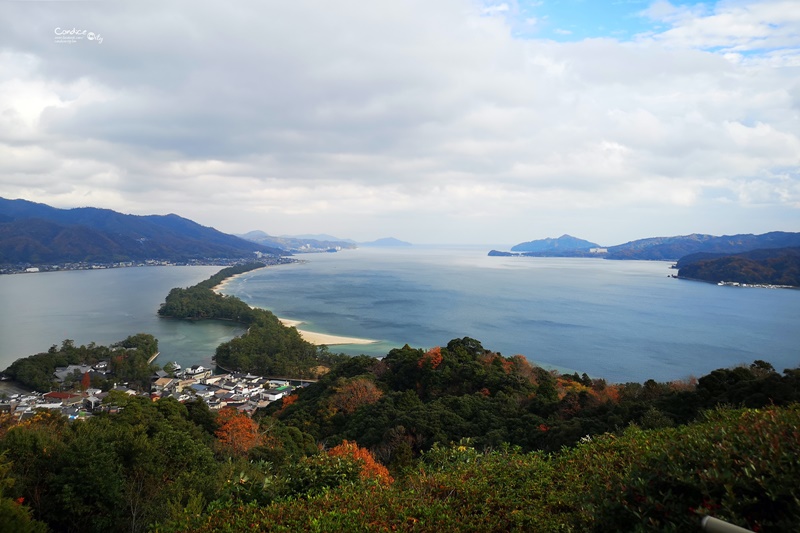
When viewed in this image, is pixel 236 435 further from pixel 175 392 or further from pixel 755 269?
pixel 755 269

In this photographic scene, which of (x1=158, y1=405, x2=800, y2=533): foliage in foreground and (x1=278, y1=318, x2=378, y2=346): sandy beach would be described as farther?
(x1=278, y1=318, x2=378, y2=346): sandy beach

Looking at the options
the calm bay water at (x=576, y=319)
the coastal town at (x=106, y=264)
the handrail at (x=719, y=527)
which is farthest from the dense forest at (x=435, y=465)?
the coastal town at (x=106, y=264)

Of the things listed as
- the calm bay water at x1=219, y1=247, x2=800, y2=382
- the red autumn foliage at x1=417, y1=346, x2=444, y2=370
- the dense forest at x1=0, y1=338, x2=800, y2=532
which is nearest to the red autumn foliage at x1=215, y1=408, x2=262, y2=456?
the dense forest at x1=0, y1=338, x2=800, y2=532

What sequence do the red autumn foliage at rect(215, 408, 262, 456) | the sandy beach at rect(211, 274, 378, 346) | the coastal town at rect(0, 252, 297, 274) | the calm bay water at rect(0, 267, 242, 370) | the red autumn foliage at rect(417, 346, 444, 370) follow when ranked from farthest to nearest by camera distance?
the coastal town at rect(0, 252, 297, 274) → the sandy beach at rect(211, 274, 378, 346) → the calm bay water at rect(0, 267, 242, 370) → the red autumn foliage at rect(417, 346, 444, 370) → the red autumn foliage at rect(215, 408, 262, 456)

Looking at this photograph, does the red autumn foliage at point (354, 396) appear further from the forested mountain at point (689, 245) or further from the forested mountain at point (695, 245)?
the forested mountain at point (695, 245)

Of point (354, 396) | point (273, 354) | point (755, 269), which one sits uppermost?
point (755, 269)

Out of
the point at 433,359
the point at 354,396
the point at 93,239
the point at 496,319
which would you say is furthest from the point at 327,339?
the point at 93,239

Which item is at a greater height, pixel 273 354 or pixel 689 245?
pixel 689 245

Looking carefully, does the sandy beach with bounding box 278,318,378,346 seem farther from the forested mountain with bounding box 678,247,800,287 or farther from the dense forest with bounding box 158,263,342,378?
the forested mountain with bounding box 678,247,800,287
